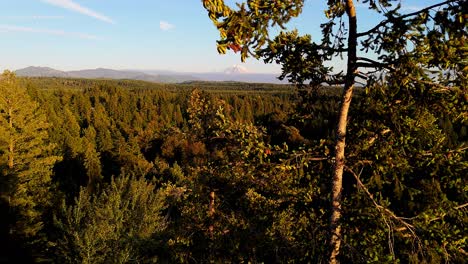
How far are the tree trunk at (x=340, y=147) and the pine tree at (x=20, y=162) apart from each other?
2080 cm

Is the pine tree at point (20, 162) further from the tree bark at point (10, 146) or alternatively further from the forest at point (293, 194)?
the forest at point (293, 194)

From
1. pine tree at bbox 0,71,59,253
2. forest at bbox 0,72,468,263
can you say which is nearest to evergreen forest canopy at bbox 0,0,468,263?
forest at bbox 0,72,468,263

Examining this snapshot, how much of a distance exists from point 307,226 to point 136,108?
103930 millimetres

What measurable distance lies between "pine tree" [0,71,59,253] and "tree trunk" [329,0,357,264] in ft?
68.2

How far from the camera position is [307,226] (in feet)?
20.7

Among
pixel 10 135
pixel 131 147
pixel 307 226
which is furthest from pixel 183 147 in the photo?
pixel 307 226

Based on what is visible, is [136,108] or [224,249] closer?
[224,249]

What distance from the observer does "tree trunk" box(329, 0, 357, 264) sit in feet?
17.0

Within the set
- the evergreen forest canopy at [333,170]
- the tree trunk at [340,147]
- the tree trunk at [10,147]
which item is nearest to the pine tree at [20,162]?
the tree trunk at [10,147]

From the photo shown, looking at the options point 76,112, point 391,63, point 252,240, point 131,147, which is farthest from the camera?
point 76,112

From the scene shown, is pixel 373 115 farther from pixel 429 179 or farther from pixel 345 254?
pixel 345 254

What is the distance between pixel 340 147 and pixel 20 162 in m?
24.1

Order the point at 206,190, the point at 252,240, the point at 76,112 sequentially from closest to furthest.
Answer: the point at 252,240, the point at 206,190, the point at 76,112

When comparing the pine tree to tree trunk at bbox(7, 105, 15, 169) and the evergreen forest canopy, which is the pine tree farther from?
A: the evergreen forest canopy
